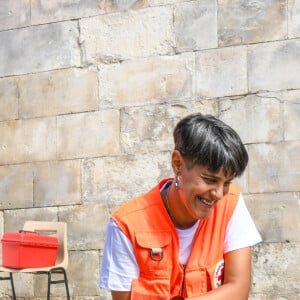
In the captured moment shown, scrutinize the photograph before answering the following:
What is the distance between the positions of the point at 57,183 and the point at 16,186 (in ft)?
1.30

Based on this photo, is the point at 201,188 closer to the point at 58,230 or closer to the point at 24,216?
the point at 58,230

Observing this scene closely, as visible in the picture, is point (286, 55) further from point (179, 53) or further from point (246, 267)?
point (246, 267)

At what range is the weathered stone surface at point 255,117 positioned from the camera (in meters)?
4.96

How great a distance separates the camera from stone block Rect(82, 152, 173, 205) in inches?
211

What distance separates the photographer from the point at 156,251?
2.57 metres

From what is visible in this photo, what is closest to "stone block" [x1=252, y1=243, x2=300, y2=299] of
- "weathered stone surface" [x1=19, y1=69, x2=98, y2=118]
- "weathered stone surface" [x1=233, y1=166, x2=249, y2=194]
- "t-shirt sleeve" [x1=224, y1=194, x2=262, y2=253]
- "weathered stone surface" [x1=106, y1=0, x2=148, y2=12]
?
"weathered stone surface" [x1=233, y1=166, x2=249, y2=194]

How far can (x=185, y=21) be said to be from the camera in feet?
17.5

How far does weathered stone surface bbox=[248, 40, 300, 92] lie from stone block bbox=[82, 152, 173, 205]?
86 cm

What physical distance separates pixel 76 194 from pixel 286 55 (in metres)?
1.89

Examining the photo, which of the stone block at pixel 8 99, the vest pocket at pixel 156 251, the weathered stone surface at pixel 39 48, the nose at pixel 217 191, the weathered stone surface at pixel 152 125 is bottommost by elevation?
the vest pocket at pixel 156 251

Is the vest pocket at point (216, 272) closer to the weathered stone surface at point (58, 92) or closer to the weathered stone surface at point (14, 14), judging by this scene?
the weathered stone surface at point (58, 92)

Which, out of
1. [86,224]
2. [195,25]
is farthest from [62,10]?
[86,224]

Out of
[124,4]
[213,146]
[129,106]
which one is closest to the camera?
[213,146]

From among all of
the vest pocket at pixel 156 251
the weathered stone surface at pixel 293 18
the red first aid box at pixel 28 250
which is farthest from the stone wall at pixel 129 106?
the vest pocket at pixel 156 251
